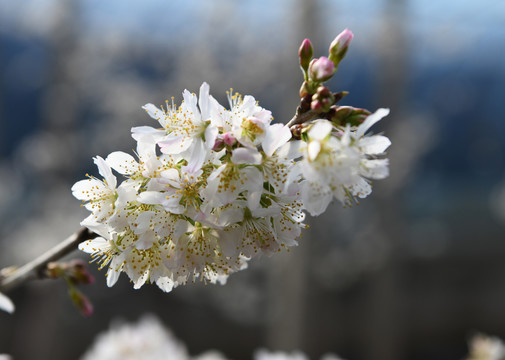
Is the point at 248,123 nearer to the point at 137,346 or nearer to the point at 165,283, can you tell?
the point at 165,283

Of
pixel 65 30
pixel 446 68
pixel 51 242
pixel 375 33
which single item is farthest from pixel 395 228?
pixel 446 68

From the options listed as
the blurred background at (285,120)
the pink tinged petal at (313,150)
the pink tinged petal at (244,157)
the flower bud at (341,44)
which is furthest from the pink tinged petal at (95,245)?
the blurred background at (285,120)

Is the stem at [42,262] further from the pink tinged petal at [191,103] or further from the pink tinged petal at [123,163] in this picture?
the pink tinged petal at [191,103]

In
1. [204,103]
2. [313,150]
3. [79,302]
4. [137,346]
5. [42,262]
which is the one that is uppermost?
[204,103]

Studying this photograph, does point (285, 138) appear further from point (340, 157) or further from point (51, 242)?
point (51, 242)

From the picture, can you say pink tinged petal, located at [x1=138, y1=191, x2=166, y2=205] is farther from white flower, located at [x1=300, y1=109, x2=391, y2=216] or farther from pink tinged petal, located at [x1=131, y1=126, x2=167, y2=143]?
white flower, located at [x1=300, y1=109, x2=391, y2=216]

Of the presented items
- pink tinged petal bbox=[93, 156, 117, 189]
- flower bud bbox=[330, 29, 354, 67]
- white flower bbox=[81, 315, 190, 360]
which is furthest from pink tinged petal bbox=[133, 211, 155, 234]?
white flower bbox=[81, 315, 190, 360]

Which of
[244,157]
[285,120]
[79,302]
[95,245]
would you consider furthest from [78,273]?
[285,120]
